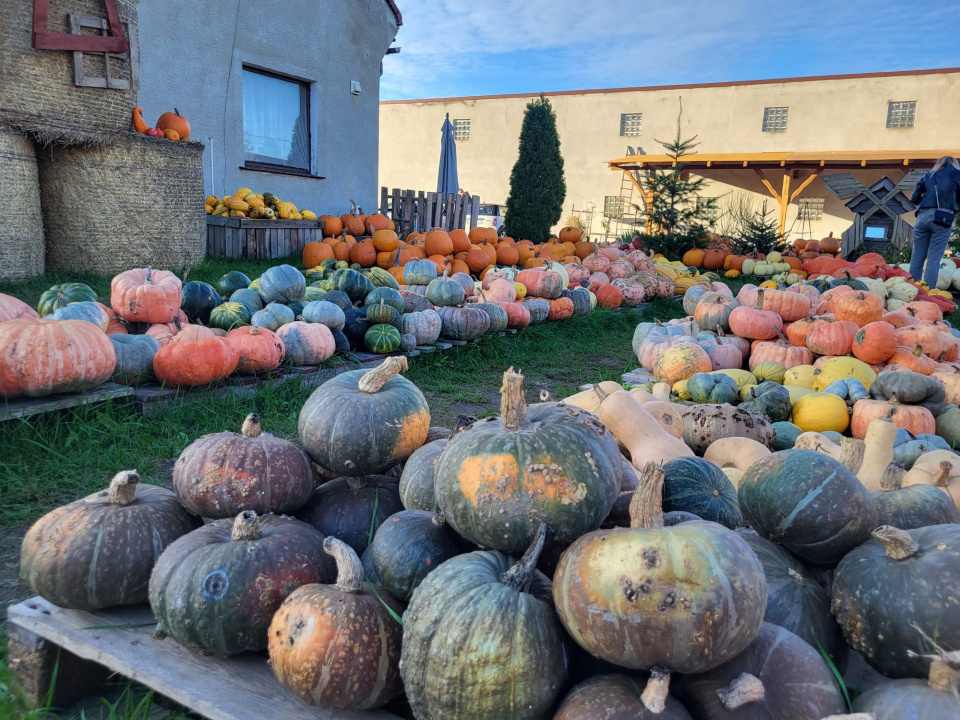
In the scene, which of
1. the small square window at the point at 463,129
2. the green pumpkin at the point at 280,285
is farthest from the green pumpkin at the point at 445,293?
the small square window at the point at 463,129

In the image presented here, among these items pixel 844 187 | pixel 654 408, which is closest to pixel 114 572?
pixel 654 408

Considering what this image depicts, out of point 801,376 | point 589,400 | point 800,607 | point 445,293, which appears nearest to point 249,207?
point 445,293

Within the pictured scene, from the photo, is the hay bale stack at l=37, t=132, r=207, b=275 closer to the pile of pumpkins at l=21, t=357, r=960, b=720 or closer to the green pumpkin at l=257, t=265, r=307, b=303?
the green pumpkin at l=257, t=265, r=307, b=303

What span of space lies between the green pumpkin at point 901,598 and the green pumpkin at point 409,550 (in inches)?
32.4

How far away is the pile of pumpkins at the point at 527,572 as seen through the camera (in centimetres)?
110

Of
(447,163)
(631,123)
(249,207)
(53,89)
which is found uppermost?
(631,123)

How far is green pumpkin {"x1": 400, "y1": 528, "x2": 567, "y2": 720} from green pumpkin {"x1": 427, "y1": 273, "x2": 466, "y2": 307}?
512 cm

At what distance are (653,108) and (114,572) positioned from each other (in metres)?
25.2

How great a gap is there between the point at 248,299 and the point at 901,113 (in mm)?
23402

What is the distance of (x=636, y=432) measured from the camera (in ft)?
8.57

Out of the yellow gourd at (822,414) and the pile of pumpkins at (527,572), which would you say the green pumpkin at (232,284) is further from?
the yellow gourd at (822,414)

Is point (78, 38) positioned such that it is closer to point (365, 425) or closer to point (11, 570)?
point (11, 570)

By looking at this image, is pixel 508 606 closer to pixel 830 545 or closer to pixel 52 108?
pixel 830 545

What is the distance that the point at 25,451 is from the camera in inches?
118
